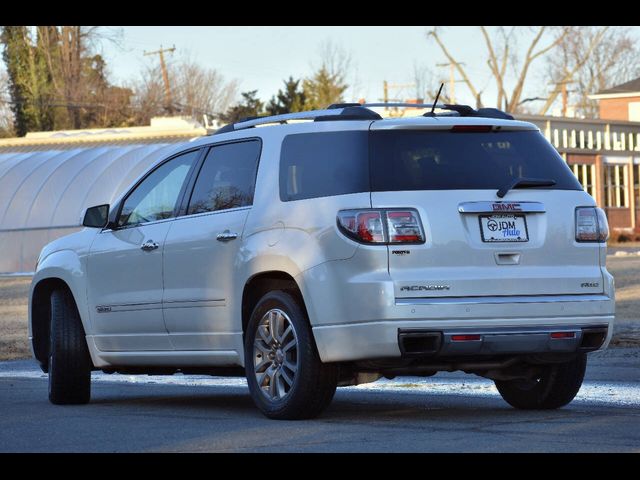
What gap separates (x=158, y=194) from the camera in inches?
400

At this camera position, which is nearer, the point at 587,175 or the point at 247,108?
the point at 587,175

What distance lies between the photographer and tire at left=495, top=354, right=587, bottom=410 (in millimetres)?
9305

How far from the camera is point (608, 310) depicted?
8781 millimetres

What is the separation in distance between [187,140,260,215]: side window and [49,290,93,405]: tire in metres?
1.58

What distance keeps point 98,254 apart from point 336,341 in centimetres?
279

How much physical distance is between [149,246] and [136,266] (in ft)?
0.70

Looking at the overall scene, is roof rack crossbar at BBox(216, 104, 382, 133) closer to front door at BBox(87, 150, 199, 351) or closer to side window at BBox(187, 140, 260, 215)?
side window at BBox(187, 140, 260, 215)

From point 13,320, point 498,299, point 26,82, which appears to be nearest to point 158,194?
point 498,299

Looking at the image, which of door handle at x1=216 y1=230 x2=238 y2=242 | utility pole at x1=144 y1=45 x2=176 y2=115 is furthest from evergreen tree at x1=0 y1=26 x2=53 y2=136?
door handle at x1=216 y1=230 x2=238 y2=242

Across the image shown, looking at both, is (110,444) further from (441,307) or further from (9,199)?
(9,199)

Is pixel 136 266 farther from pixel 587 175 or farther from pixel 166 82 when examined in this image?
pixel 166 82

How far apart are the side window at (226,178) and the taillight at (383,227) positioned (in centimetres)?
107

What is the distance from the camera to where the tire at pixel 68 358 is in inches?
415
